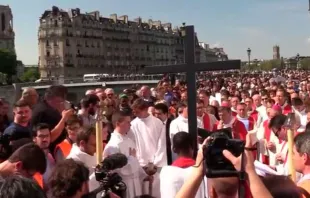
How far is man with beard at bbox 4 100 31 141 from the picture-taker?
5.83 m

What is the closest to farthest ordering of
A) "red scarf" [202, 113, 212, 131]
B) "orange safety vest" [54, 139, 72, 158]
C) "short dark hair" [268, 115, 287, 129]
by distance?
"orange safety vest" [54, 139, 72, 158] < "short dark hair" [268, 115, 287, 129] < "red scarf" [202, 113, 212, 131]

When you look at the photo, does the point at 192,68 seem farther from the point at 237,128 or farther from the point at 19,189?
the point at 237,128

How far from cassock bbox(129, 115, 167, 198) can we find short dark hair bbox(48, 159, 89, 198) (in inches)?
159

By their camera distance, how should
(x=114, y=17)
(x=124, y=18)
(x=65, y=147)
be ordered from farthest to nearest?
(x=124, y=18) → (x=114, y=17) → (x=65, y=147)

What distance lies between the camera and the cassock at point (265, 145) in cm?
663

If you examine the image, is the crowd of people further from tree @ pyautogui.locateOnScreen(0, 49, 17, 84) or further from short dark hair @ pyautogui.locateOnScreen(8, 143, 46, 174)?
tree @ pyautogui.locateOnScreen(0, 49, 17, 84)

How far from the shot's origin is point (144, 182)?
6.44 metres

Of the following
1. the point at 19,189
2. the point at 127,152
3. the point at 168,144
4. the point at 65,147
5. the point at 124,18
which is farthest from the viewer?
the point at 124,18

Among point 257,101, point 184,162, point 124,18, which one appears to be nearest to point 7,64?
point 124,18

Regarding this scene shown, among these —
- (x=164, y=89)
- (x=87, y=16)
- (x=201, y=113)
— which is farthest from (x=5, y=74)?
(x=201, y=113)

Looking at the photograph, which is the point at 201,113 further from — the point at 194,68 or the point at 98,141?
the point at 98,141

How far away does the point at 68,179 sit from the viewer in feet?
10.6

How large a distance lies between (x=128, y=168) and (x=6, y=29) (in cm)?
12377

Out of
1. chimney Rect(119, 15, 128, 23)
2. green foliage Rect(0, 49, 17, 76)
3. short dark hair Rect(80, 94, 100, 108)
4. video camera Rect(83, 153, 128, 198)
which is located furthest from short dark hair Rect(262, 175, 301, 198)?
chimney Rect(119, 15, 128, 23)
